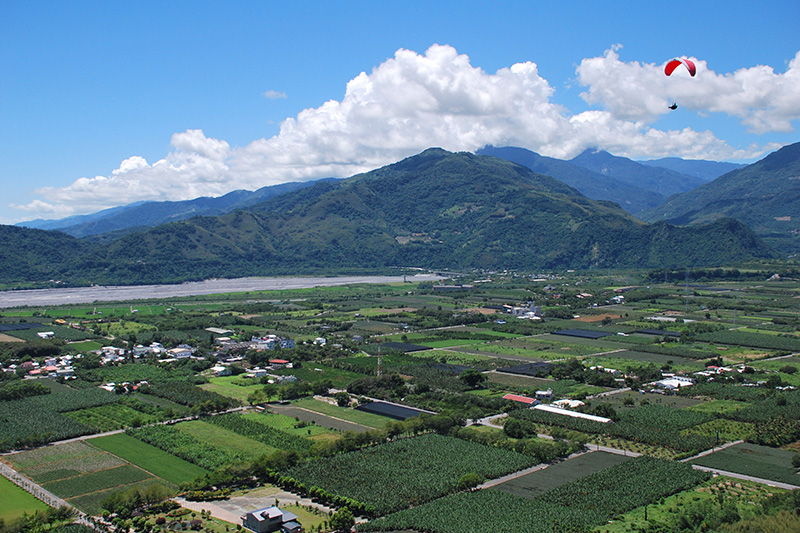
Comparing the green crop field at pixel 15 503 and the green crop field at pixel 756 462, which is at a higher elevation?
the green crop field at pixel 15 503

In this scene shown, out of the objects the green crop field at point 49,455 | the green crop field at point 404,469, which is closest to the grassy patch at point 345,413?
A: the green crop field at point 404,469

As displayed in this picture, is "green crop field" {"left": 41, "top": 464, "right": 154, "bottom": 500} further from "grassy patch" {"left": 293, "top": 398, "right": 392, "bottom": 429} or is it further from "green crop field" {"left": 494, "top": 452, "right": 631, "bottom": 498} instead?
"green crop field" {"left": 494, "top": 452, "right": 631, "bottom": 498}

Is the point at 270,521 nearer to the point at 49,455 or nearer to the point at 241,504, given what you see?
the point at 241,504

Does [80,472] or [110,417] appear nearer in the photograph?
[80,472]

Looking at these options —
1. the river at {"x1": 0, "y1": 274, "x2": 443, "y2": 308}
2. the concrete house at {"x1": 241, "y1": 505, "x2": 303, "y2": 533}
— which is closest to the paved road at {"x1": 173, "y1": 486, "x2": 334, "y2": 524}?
the concrete house at {"x1": 241, "y1": 505, "x2": 303, "y2": 533}

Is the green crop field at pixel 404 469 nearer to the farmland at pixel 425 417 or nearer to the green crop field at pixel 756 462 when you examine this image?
the farmland at pixel 425 417

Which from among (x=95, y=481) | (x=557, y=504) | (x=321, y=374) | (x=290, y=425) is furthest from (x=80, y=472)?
(x=321, y=374)
